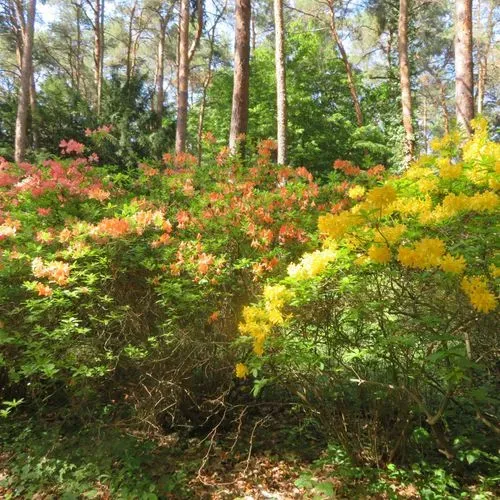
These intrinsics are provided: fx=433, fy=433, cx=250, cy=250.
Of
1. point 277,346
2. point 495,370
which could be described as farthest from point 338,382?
point 495,370

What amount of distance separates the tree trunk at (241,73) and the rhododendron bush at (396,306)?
4.29 metres

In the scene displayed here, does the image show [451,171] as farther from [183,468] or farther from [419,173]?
[183,468]

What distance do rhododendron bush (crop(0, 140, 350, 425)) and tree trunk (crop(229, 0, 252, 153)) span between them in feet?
10.7

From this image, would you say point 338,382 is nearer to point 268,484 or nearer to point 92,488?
point 268,484

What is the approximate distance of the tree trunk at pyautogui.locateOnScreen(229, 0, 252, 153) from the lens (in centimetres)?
715

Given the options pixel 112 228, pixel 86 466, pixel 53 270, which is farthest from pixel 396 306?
pixel 86 466

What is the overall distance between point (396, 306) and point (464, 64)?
5938 mm

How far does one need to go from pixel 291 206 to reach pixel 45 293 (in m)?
2.12

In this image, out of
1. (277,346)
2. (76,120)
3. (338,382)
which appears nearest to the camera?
(277,346)

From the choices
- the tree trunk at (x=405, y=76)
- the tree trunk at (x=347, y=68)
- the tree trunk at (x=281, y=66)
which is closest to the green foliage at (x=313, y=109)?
the tree trunk at (x=347, y=68)

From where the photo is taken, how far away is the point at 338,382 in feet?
10.4

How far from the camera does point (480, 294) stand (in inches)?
76.3

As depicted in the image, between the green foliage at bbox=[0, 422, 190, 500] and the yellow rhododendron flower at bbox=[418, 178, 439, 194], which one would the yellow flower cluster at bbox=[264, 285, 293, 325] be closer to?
the yellow rhododendron flower at bbox=[418, 178, 439, 194]

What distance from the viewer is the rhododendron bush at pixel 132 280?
3168 millimetres
